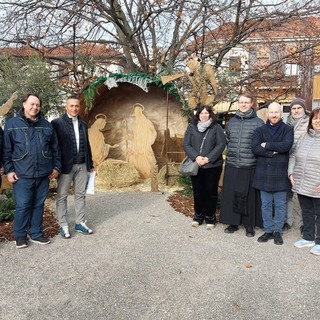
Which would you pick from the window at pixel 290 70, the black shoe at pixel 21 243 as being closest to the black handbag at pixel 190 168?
the black shoe at pixel 21 243

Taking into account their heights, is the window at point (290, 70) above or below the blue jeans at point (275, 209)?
above

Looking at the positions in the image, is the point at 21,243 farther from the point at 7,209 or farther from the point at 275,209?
the point at 275,209

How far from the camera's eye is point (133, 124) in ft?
26.7

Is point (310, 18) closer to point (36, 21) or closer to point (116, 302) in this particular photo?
point (36, 21)

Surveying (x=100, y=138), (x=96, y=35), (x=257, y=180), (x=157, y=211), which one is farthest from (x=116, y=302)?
(x=96, y=35)

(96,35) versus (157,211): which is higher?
(96,35)

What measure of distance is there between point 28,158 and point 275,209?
9.35 feet

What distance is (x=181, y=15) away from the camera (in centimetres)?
884

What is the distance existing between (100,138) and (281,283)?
537 centimetres

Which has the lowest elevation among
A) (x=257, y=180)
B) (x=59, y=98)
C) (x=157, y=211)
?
(x=157, y=211)

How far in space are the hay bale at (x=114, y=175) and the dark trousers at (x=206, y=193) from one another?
2.66 meters

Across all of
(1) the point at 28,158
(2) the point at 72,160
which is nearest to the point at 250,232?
(2) the point at 72,160

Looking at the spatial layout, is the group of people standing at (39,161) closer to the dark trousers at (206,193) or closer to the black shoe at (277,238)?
the dark trousers at (206,193)

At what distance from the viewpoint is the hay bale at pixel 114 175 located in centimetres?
707
